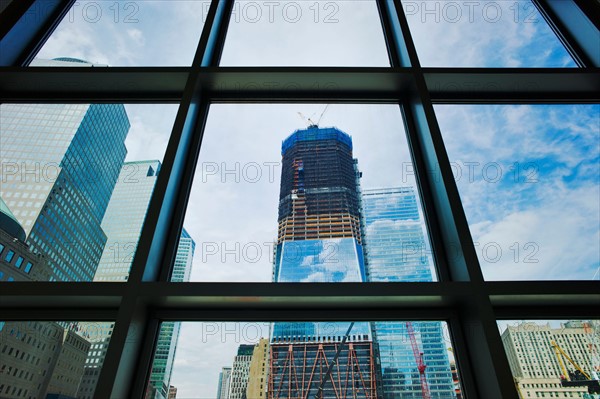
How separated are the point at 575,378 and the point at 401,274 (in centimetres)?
62

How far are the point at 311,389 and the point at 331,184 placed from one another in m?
0.89

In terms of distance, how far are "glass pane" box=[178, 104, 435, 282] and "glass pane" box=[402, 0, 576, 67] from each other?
0.53 metres

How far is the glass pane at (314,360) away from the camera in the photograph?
3.68 ft

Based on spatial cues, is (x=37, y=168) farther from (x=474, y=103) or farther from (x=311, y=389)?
(x=474, y=103)

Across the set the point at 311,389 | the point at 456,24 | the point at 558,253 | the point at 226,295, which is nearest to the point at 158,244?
the point at 226,295

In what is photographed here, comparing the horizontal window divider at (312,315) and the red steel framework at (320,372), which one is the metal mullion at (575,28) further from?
the red steel framework at (320,372)

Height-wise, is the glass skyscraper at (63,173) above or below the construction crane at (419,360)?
above

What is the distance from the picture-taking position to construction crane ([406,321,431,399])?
1.11 meters

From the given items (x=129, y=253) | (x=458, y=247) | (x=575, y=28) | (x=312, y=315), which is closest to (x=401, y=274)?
(x=458, y=247)

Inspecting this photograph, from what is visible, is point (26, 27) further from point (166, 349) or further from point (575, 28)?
point (575, 28)

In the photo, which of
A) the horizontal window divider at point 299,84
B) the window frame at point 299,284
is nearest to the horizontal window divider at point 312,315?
the window frame at point 299,284

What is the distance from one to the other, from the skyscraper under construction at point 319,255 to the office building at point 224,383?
145 millimetres

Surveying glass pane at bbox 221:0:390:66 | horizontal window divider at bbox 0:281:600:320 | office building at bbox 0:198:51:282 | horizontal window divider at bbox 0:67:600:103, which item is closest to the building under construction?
horizontal window divider at bbox 0:281:600:320

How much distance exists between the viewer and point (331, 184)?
1664mm
